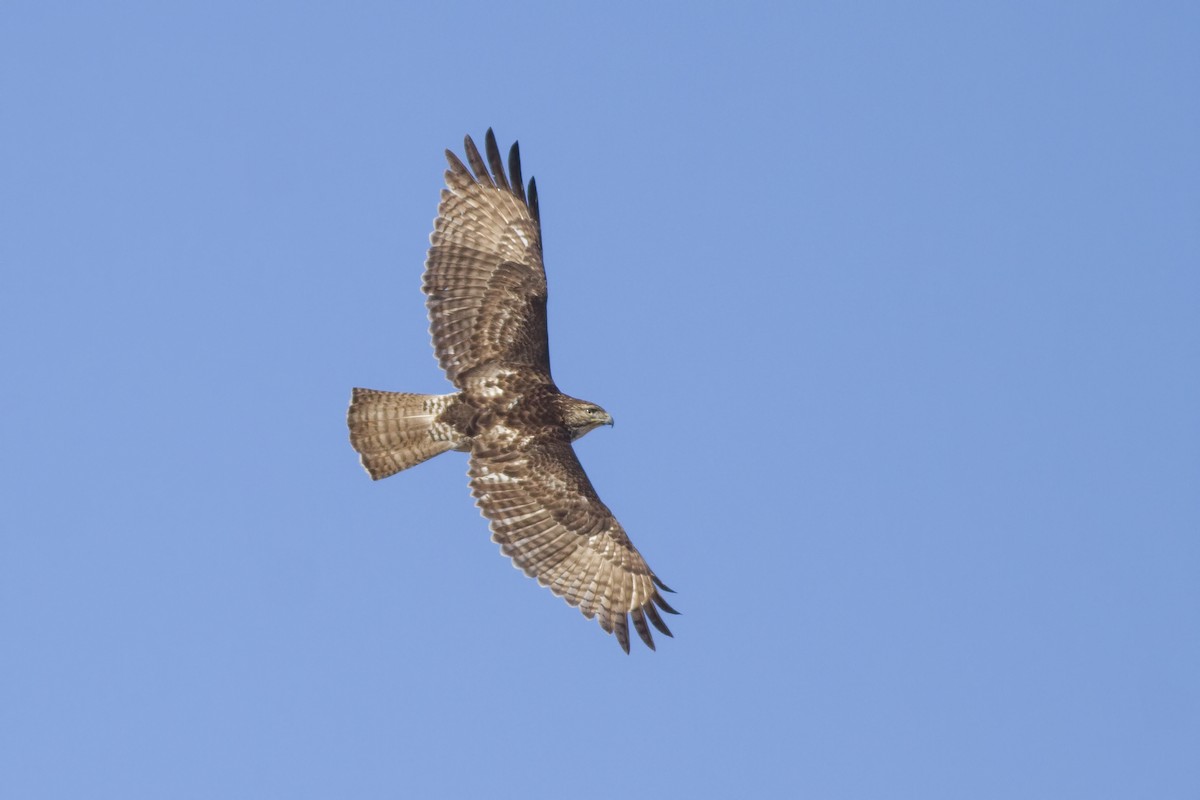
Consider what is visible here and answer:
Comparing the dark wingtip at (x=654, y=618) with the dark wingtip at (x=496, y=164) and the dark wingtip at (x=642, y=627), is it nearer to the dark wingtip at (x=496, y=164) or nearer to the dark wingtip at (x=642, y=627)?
the dark wingtip at (x=642, y=627)

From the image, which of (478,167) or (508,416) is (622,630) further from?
(478,167)

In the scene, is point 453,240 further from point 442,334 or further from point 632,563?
point 632,563

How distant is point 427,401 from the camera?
17.8 metres

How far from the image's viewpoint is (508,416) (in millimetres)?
17766

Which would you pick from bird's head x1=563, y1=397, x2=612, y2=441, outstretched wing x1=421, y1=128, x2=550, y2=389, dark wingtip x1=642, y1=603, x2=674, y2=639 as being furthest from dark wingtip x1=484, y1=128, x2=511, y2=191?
dark wingtip x1=642, y1=603, x2=674, y2=639

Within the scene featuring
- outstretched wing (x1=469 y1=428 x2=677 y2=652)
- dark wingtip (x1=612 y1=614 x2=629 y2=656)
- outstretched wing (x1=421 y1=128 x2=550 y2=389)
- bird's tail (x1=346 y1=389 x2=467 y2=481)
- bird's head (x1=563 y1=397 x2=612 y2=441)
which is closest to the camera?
dark wingtip (x1=612 y1=614 x2=629 y2=656)

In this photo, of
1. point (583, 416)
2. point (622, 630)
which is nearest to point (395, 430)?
point (583, 416)

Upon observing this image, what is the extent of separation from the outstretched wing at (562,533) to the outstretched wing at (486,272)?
0.97m

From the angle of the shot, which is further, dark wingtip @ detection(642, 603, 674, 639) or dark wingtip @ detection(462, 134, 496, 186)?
dark wingtip @ detection(462, 134, 496, 186)

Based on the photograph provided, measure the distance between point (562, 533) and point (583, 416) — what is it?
1153 millimetres

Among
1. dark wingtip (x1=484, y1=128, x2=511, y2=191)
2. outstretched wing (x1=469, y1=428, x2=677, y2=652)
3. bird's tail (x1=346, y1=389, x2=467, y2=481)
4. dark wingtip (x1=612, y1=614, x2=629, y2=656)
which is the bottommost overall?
dark wingtip (x1=612, y1=614, x2=629, y2=656)

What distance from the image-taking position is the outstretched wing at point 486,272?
1823 centimetres

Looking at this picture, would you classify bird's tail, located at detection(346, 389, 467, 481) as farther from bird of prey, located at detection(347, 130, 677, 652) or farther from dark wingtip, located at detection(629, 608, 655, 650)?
dark wingtip, located at detection(629, 608, 655, 650)

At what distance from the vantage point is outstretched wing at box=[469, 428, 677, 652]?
17.2 meters
